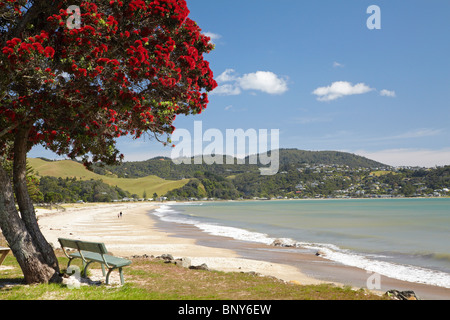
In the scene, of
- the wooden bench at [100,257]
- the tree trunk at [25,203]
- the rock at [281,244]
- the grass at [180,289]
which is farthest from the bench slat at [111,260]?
the rock at [281,244]

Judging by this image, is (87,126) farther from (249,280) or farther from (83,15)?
(249,280)

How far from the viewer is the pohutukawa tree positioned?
6488 mm

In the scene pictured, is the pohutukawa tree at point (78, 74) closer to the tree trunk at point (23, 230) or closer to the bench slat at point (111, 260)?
the tree trunk at point (23, 230)

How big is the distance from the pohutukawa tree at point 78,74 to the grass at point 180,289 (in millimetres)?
836

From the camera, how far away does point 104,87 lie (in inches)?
285

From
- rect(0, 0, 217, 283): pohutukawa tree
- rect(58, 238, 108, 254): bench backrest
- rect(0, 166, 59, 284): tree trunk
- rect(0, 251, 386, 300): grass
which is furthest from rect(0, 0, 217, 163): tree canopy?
rect(0, 251, 386, 300): grass

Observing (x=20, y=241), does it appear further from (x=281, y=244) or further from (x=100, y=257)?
(x=281, y=244)

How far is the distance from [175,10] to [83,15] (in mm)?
1894

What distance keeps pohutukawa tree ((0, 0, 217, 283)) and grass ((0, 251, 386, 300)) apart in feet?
2.74

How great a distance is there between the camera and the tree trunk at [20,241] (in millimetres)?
7301

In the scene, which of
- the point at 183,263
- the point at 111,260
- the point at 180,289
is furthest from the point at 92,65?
the point at 183,263

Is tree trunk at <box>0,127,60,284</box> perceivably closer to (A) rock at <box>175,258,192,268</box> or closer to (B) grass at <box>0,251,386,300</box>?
(B) grass at <box>0,251,386,300</box>
